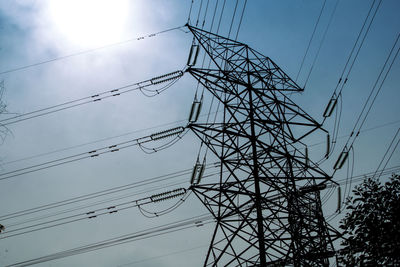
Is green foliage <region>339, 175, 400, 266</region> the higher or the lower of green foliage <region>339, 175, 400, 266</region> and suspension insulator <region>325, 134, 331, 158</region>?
the lower

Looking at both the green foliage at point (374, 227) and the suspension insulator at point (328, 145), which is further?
the suspension insulator at point (328, 145)

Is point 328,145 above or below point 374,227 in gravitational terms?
above

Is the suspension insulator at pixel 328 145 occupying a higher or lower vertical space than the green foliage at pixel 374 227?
higher

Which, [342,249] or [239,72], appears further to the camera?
[239,72]

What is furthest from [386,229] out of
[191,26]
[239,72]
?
[191,26]

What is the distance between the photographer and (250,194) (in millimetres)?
7797

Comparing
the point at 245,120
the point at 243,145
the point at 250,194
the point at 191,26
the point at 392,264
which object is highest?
the point at 191,26

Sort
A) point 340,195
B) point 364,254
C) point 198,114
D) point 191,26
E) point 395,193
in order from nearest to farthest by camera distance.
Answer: point 364,254
point 395,193
point 340,195
point 198,114
point 191,26

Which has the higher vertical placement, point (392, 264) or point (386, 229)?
point (386, 229)

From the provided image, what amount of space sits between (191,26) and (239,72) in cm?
288

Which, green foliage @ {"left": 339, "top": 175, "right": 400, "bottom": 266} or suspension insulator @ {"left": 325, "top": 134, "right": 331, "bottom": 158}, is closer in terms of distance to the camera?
green foliage @ {"left": 339, "top": 175, "right": 400, "bottom": 266}

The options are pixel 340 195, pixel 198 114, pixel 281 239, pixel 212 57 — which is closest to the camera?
pixel 281 239

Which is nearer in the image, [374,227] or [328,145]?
[374,227]

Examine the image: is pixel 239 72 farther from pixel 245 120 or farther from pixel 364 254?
pixel 364 254
